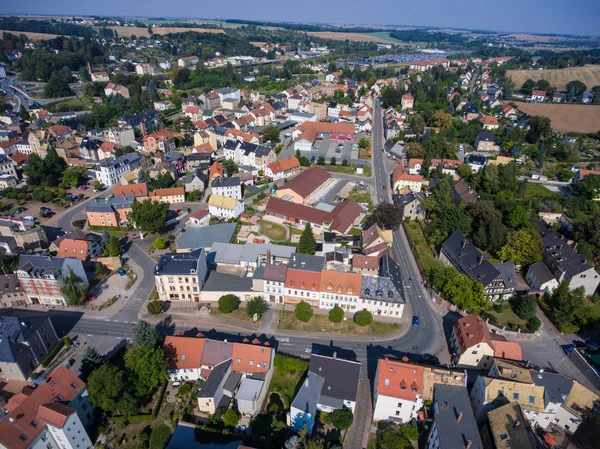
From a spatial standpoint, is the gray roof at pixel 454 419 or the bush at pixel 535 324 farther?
the bush at pixel 535 324

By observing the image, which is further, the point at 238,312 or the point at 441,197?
the point at 441,197

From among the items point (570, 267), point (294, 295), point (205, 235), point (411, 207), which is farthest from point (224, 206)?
point (570, 267)

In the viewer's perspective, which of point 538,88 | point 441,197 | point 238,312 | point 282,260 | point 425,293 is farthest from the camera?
point 538,88

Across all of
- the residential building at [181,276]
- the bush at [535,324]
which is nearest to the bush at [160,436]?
the residential building at [181,276]

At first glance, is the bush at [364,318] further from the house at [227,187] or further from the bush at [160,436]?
the house at [227,187]

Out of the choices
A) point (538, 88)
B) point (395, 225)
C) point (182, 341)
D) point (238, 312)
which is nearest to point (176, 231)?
point (238, 312)

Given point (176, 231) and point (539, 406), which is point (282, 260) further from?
point (539, 406)

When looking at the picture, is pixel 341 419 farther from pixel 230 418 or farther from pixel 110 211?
pixel 110 211
